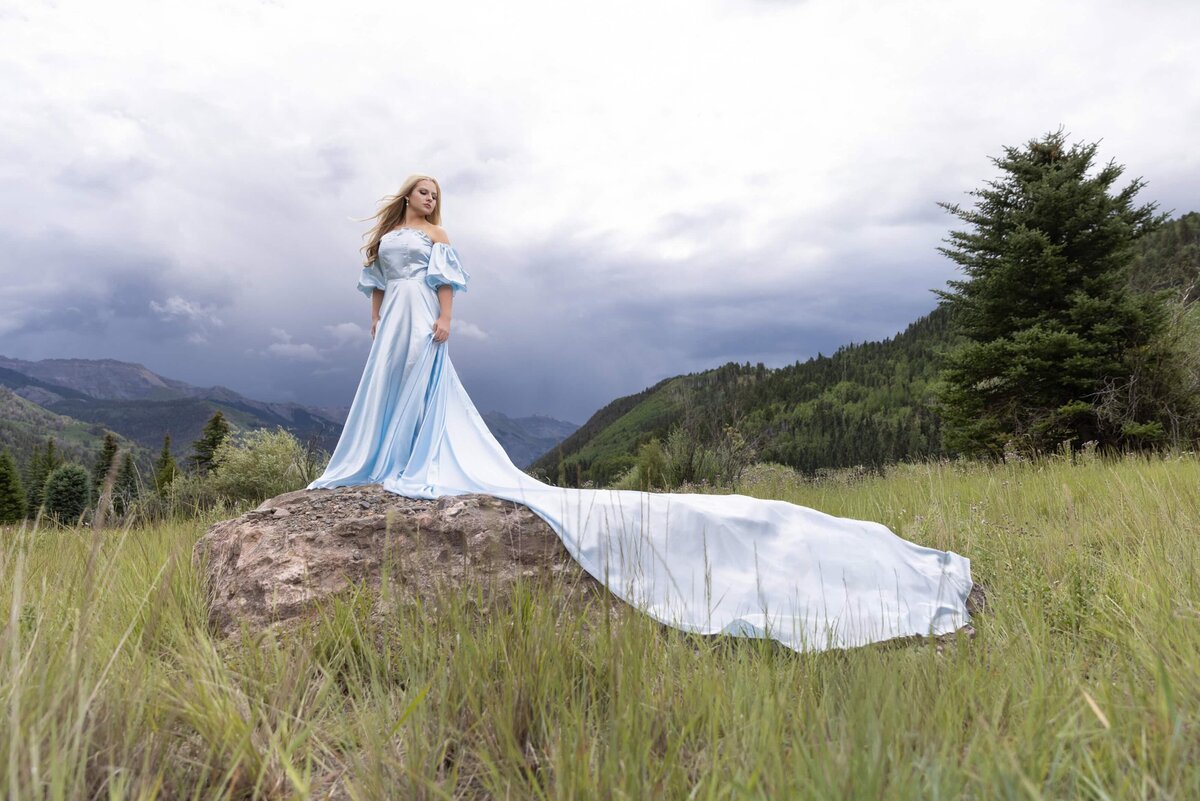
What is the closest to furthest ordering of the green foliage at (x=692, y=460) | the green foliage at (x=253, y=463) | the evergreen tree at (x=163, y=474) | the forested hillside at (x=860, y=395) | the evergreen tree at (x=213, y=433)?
the evergreen tree at (x=163, y=474), the green foliage at (x=692, y=460), the green foliage at (x=253, y=463), the evergreen tree at (x=213, y=433), the forested hillside at (x=860, y=395)

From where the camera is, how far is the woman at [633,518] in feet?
13.1

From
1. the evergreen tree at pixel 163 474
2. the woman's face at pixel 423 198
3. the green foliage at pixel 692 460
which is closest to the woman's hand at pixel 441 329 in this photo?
the woman's face at pixel 423 198

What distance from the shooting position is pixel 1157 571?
3.50m

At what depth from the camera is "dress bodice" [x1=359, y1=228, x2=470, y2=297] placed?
6.63 meters

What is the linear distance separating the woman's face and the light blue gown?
32cm

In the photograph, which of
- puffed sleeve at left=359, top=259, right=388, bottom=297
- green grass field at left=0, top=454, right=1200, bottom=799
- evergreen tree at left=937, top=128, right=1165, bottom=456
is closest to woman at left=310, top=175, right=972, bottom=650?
puffed sleeve at left=359, top=259, right=388, bottom=297

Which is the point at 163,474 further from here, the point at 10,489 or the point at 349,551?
the point at 10,489

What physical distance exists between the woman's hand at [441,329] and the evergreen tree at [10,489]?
65.5m

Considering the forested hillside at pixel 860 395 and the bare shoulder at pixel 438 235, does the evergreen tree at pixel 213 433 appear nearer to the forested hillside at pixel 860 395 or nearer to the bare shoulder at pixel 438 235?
the forested hillside at pixel 860 395

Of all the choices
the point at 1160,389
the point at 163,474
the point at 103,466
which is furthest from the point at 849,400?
the point at 163,474

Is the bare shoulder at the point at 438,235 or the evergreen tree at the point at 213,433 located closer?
the bare shoulder at the point at 438,235

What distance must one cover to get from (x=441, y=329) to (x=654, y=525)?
3081 mm

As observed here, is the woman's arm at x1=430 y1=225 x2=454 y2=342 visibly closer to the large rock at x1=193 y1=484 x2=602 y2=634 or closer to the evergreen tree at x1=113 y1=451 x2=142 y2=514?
the large rock at x1=193 y1=484 x2=602 y2=634

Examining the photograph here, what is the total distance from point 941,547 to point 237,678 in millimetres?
5642
